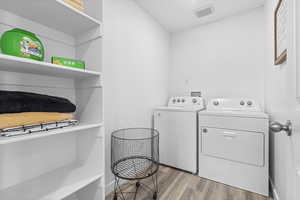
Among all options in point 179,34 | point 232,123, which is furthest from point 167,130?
point 179,34

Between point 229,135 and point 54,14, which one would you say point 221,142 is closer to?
point 229,135

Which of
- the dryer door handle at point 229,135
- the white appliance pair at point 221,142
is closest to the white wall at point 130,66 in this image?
the white appliance pair at point 221,142

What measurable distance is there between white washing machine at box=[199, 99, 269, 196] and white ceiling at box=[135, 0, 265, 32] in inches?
57.8

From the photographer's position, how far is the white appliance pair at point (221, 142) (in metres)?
1.45

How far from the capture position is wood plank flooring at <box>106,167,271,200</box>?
54.1 inches

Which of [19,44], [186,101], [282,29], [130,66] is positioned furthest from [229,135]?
[19,44]

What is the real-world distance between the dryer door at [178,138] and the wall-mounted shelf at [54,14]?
144cm

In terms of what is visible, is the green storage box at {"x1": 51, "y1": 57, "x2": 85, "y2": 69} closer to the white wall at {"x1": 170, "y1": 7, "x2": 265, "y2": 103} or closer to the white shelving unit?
the white shelving unit

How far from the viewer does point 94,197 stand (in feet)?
3.25

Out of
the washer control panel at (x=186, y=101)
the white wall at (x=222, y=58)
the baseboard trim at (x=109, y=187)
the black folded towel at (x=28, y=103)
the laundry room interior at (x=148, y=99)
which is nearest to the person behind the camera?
the black folded towel at (x=28, y=103)

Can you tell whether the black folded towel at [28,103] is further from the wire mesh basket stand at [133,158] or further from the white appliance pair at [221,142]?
the white appliance pair at [221,142]

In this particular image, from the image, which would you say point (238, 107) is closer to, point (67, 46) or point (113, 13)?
point (113, 13)

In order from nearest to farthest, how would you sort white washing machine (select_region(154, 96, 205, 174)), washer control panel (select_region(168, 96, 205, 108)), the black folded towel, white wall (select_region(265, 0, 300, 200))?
white wall (select_region(265, 0, 300, 200)) < the black folded towel < white washing machine (select_region(154, 96, 205, 174)) < washer control panel (select_region(168, 96, 205, 108))

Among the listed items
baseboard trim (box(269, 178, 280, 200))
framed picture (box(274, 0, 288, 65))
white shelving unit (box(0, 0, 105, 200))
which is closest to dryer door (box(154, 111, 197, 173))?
baseboard trim (box(269, 178, 280, 200))
